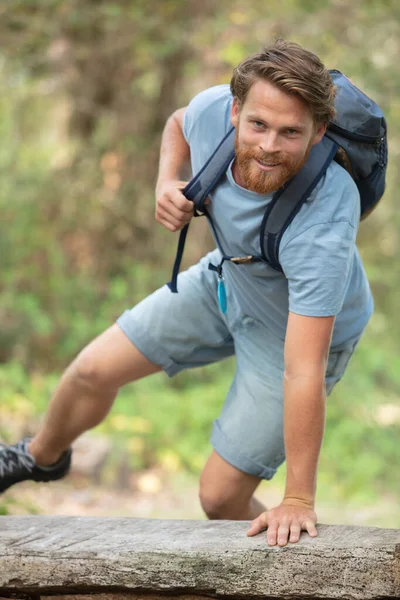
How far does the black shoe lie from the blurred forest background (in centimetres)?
311

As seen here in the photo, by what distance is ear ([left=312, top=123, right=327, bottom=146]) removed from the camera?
8.69 feet

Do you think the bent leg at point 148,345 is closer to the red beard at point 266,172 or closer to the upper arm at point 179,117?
the upper arm at point 179,117

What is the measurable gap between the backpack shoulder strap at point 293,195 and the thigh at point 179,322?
0.60 meters

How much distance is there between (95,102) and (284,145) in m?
7.10

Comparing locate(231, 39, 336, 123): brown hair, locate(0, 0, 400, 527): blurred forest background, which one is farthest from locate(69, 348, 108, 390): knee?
locate(0, 0, 400, 527): blurred forest background

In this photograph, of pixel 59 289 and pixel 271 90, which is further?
pixel 59 289

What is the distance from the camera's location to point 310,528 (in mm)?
2512

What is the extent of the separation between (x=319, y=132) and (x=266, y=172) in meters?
→ 0.20

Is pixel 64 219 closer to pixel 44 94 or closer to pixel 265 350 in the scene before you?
pixel 44 94

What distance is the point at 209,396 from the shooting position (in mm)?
8133

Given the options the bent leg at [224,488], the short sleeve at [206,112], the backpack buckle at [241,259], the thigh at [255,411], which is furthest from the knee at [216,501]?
the short sleeve at [206,112]

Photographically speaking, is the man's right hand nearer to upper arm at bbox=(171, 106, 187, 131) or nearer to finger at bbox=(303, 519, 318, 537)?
upper arm at bbox=(171, 106, 187, 131)

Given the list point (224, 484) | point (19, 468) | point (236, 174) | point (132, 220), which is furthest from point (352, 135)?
point (132, 220)

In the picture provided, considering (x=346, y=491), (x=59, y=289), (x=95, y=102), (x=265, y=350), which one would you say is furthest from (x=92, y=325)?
(x=265, y=350)
